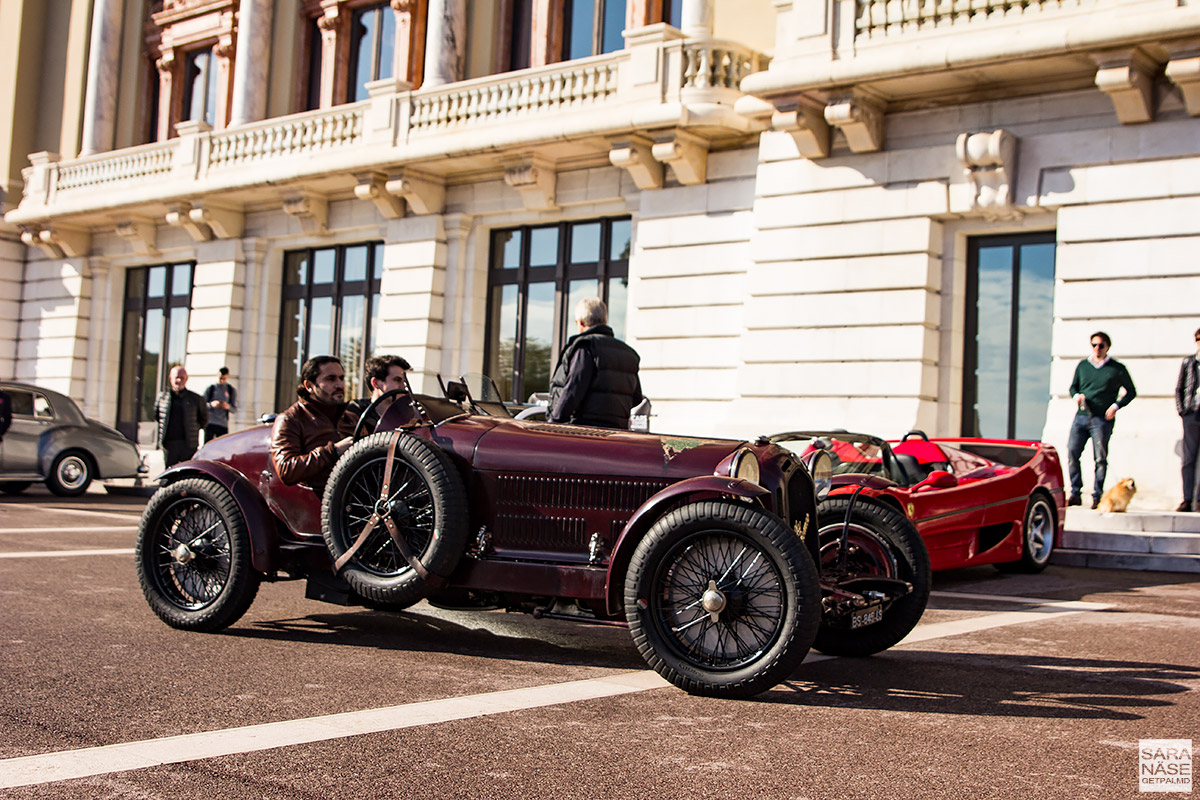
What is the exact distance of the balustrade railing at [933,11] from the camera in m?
13.6

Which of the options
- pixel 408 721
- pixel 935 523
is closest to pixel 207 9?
pixel 935 523

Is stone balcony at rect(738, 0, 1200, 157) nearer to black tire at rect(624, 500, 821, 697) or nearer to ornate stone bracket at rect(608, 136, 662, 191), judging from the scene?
ornate stone bracket at rect(608, 136, 662, 191)

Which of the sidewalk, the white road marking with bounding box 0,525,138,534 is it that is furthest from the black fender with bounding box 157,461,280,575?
the sidewalk

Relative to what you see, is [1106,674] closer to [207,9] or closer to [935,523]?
[935,523]

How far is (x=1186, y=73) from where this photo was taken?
41.8ft

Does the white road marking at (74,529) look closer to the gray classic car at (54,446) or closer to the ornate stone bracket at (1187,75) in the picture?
the gray classic car at (54,446)

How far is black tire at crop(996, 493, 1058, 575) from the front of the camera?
1021 cm

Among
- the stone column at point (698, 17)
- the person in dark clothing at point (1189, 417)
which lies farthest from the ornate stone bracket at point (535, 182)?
the person in dark clothing at point (1189, 417)

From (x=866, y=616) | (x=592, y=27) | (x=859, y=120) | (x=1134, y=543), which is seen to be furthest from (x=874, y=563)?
(x=592, y=27)

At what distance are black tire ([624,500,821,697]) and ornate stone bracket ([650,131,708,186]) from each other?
41.4 feet

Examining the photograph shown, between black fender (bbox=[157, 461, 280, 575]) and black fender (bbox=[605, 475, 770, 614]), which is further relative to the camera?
black fender (bbox=[157, 461, 280, 575])

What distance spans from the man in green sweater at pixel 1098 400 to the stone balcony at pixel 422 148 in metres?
5.84

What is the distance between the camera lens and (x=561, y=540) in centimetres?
539

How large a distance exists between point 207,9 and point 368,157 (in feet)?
29.3
